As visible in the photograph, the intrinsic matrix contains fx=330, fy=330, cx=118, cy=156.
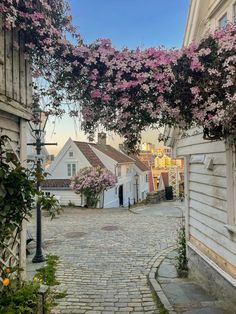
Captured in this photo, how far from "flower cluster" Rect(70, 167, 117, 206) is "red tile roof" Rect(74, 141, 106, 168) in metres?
3.64

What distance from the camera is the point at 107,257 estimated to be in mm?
9680

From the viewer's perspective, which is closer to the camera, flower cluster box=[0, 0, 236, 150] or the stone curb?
flower cluster box=[0, 0, 236, 150]

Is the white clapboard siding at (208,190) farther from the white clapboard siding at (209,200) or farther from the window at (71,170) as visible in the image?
the window at (71,170)

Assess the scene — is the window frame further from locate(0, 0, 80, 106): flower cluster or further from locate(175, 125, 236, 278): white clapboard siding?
locate(0, 0, 80, 106): flower cluster

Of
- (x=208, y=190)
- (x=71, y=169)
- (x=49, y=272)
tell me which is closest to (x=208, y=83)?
(x=208, y=190)

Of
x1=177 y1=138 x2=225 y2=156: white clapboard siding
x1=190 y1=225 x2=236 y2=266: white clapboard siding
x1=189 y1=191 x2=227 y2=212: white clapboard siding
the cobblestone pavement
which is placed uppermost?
x1=177 y1=138 x2=225 y2=156: white clapboard siding

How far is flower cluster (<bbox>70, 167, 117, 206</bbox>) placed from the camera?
74.3 ft

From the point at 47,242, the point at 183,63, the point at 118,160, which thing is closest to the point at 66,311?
the point at 183,63

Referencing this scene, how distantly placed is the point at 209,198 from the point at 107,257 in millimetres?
4354

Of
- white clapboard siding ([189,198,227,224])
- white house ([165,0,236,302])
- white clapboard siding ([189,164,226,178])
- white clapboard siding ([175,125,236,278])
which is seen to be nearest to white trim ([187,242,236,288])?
white house ([165,0,236,302])

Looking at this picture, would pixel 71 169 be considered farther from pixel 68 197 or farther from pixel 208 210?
pixel 208 210

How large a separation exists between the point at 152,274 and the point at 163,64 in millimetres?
5438

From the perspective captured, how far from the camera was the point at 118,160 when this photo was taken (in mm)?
30375

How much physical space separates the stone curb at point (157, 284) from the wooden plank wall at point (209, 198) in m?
1.19
